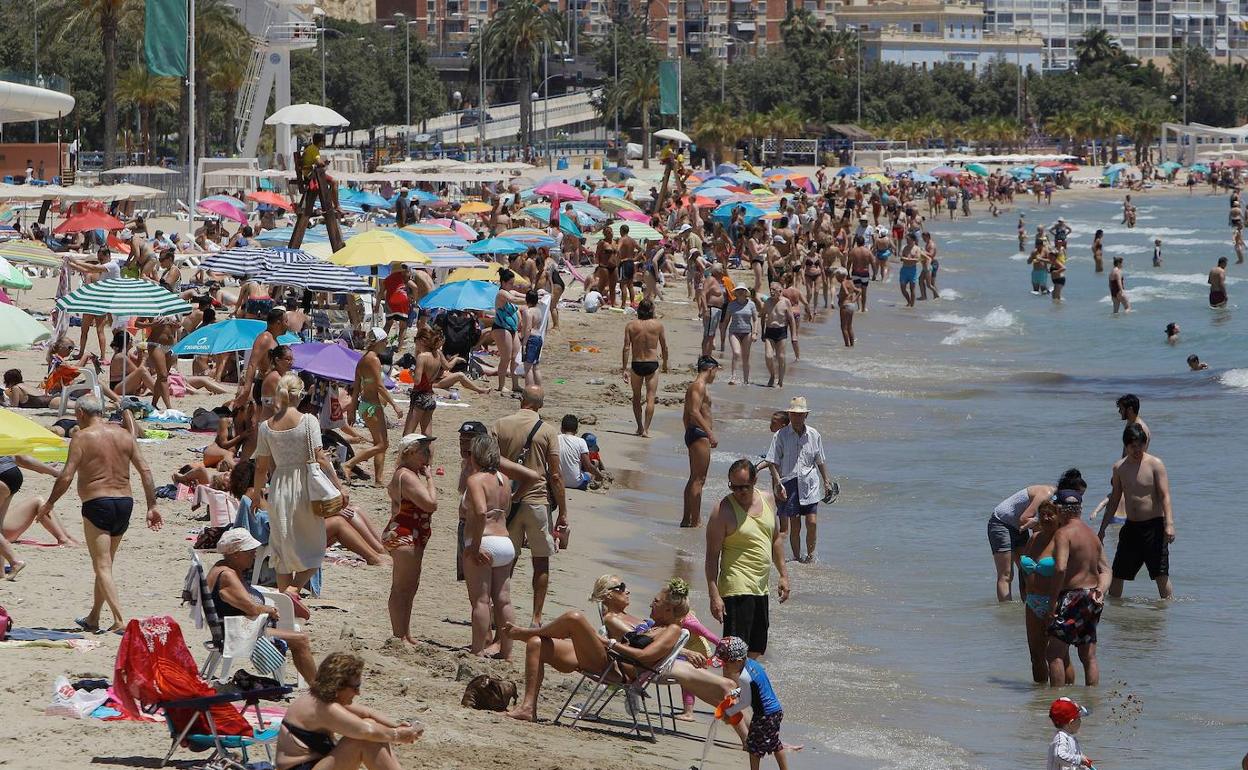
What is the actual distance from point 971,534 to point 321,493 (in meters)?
6.21

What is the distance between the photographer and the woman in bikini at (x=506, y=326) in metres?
17.0

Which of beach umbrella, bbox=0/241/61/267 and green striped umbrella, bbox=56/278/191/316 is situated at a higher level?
beach umbrella, bbox=0/241/61/267

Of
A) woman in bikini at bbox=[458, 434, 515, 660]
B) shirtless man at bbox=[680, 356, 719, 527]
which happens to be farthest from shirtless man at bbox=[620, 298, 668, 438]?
woman in bikini at bbox=[458, 434, 515, 660]

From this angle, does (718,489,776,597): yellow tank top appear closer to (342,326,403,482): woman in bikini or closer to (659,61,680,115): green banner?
(342,326,403,482): woman in bikini

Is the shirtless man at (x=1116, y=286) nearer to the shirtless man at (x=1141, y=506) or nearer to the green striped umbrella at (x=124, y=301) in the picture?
the shirtless man at (x=1141, y=506)

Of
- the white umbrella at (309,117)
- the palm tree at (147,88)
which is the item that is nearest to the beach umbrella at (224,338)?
the white umbrella at (309,117)

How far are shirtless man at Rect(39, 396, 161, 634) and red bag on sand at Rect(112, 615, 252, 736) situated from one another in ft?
5.36

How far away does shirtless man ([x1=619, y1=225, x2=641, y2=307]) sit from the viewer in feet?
88.4

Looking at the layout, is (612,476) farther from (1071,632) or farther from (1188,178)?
(1188,178)

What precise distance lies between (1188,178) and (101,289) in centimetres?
8728

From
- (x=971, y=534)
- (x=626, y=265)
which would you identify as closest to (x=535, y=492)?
(x=971, y=534)

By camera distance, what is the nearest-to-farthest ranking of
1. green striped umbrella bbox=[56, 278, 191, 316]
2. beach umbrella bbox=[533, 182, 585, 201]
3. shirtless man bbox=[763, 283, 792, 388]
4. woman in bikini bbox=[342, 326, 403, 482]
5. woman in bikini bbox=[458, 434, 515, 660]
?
woman in bikini bbox=[458, 434, 515, 660], woman in bikini bbox=[342, 326, 403, 482], green striped umbrella bbox=[56, 278, 191, 316], shirtless man bbox=[763, 283, 792, 388], beach umbrella bbox=[533, 182, 585, 201]

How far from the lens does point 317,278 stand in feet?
53.8

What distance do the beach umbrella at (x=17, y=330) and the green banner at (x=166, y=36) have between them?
18.6 metres
